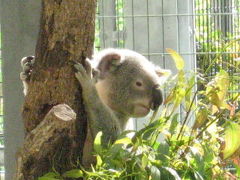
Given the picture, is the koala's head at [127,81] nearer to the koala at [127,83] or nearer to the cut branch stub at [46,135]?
the koala at [127,83]

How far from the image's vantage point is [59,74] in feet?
10.4

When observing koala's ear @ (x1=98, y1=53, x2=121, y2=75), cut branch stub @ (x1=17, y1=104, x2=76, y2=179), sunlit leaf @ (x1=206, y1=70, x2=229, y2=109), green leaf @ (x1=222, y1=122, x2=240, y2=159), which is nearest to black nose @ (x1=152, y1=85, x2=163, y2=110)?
koala's ear @ (x1=98, y1=53, x2=121, y2=75)

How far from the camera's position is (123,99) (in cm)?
441

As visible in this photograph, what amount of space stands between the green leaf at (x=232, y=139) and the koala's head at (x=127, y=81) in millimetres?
1196

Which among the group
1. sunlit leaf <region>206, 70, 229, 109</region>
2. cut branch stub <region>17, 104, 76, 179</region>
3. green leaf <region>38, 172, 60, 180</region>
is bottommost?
green leaf <region>38, 172, 60, 180</region>

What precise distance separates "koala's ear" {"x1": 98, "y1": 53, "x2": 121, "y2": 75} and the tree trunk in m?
1.03

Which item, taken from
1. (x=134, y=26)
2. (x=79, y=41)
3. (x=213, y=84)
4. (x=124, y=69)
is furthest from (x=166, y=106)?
(x=134, y=26)

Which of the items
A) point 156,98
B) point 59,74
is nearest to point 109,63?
point 156,98

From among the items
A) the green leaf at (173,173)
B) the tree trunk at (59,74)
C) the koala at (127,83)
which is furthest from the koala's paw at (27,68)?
the green leaf at (173,173)

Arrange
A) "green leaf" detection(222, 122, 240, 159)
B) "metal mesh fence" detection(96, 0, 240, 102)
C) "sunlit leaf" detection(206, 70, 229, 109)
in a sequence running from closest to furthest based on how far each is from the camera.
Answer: "green leaf" detection(222, 122, 240, 159), "sunlit leaf" detection(206, 70, 229, 109), "metal mesh fence" detection(96, 0, 240, 102)

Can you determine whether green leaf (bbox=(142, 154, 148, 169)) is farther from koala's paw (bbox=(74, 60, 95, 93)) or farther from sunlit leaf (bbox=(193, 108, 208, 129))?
koala's paw (bbox=(74, 60, 95, 93))

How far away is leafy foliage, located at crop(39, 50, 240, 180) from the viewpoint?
2.94m

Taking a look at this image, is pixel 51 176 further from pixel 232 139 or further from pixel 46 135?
pixel 232 139

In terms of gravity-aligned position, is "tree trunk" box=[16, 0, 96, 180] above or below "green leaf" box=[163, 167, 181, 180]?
above
